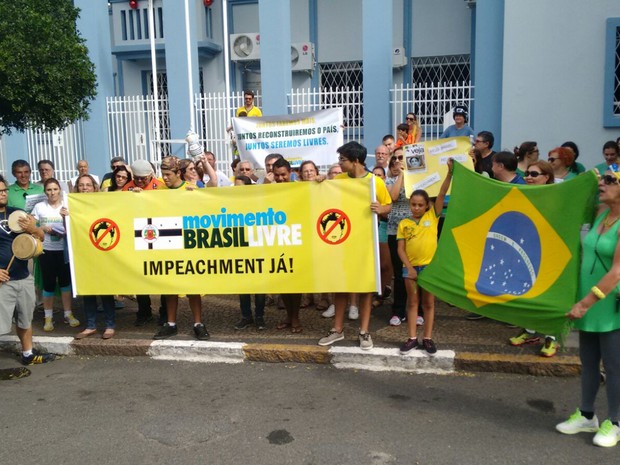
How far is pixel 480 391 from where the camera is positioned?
5.18m

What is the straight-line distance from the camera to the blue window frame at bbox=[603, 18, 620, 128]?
10422 millimetres

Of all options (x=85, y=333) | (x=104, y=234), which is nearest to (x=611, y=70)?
(x=104, y=234)

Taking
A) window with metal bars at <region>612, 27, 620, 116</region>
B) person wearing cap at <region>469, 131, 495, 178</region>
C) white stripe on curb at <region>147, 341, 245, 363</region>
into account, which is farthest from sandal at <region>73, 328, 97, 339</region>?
window with metal bars at <region>612, 27, 620, 116</region>

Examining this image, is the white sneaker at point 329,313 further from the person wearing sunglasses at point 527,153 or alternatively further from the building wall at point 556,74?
the building wall at point 556,74

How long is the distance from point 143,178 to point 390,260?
116 inches

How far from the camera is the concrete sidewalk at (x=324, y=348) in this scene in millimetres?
5602

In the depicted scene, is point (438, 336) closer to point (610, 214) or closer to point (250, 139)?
point (610, 214)

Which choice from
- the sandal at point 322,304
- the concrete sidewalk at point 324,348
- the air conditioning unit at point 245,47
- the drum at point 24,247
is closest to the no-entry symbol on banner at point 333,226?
the concrete sidewalk at point 324,348

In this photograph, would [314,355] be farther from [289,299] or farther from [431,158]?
[431,158]

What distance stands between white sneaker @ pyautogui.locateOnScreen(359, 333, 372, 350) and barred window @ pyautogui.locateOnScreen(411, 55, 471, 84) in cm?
1071

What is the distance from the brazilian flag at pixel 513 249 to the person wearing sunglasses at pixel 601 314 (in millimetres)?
184

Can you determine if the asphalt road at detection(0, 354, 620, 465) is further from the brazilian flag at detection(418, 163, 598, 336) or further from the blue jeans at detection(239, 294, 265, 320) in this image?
the blue jeans at detection(239, 294, 265, 320)

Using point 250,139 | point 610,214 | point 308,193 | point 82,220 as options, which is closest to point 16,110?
point 82,220

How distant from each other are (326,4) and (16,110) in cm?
990
